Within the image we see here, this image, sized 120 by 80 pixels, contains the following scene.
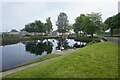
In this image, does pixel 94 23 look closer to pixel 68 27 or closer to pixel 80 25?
pixel 80 25

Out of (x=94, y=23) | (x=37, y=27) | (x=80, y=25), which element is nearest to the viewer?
(x=94, y=23)

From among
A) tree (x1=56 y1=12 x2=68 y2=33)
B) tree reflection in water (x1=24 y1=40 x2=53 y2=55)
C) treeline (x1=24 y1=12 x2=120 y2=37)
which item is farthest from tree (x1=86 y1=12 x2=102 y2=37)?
tree (x1=56 y1=12 x2=68 y2=33)

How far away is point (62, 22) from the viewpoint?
488ft

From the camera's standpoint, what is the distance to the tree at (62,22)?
487ft

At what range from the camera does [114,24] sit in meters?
94.6

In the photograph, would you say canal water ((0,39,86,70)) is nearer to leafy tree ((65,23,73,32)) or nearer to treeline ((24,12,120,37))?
treeline ((24,12,120,37))

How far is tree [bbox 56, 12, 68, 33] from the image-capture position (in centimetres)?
14850

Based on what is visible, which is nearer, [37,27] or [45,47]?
[45,47]

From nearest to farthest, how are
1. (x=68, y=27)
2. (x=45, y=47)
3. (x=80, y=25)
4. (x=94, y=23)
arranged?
(x=45, y=47), (x=94, y=23), (x=80, y=25), (x=68, y=27)

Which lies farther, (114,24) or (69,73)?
(114,24)

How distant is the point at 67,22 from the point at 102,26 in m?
63.0

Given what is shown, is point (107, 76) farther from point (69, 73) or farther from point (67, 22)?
point (67, 22)

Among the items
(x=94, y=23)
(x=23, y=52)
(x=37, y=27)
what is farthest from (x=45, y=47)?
(x=37, y=27)

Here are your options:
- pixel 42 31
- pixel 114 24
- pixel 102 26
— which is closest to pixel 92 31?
pixel 102 26
